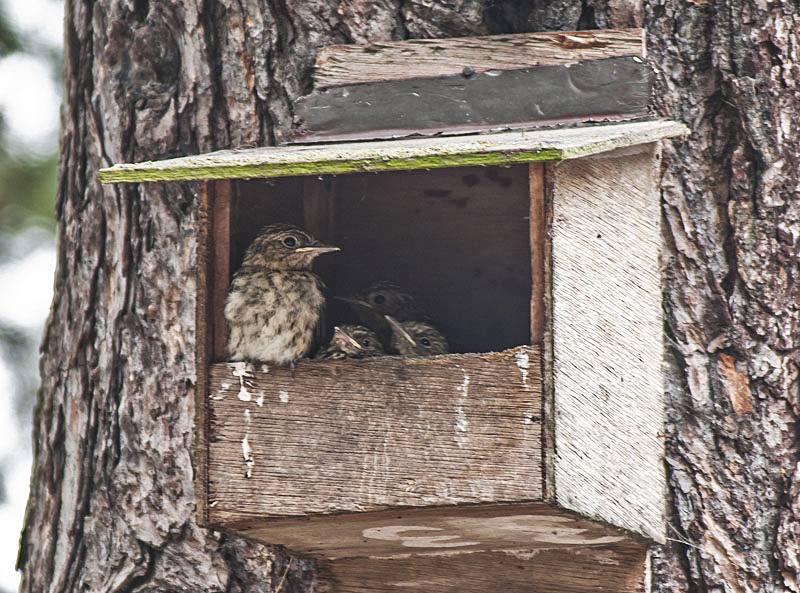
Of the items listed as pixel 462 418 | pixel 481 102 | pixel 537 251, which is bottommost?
pixel 462 418

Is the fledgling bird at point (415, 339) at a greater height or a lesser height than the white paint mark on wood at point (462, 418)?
greater

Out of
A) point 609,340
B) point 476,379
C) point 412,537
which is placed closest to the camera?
point 476,379

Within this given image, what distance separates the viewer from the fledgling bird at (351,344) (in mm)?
3971

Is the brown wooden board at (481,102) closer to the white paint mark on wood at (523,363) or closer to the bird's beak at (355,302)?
the bird's beak at (355,302)

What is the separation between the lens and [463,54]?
13.8 feet

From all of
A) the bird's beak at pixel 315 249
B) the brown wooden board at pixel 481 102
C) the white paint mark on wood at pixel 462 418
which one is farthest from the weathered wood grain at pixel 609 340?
the bird's beak at pixel 315 249

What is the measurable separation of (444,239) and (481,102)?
715 mm

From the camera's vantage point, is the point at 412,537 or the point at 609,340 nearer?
the point at 609,340

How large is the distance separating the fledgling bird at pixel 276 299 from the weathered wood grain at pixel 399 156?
1.48 ft

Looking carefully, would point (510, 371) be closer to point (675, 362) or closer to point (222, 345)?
point (222, 345)

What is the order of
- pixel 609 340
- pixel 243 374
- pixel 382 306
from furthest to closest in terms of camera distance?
pixel 382 306 < pixel 243 374 < pixel 609 340

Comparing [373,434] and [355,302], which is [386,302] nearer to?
[355,302]

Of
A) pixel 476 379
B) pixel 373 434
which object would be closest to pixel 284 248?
pixel 373 434

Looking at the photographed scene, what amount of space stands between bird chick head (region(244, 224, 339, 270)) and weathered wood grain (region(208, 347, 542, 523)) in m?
0.55
